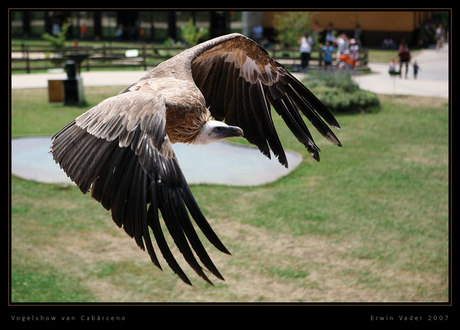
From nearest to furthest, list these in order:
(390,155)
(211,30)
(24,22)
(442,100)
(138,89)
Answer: (138,89)
(390,155)
(442,100)
(211,30)
(24,22)

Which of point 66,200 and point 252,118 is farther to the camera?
point 66,200

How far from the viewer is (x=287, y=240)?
1002 cm

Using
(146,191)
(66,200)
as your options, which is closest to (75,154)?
(146,191)

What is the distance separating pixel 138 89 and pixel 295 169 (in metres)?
9.40

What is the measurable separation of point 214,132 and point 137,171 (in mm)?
844

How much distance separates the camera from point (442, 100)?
2011 cm

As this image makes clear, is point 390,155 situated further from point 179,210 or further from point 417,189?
point 179,210

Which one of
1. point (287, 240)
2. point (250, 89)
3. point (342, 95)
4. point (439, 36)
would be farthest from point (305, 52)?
point (250, 89)

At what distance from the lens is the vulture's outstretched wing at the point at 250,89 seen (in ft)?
15.5

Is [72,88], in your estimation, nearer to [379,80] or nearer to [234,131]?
[379,80]

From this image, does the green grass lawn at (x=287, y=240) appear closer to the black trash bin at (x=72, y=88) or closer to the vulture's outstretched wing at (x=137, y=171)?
the vulture's outstretched wing at (x=137, y=171)

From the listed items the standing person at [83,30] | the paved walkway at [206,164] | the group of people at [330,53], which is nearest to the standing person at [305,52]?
the group of people at [330,53]

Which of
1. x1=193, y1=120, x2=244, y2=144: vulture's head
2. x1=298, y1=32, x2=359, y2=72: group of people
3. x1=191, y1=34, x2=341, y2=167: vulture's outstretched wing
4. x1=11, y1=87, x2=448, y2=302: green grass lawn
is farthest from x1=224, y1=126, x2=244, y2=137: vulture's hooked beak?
x1=298, y1=32, x2=359, y2=72: group of people

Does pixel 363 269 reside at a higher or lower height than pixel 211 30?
lower
